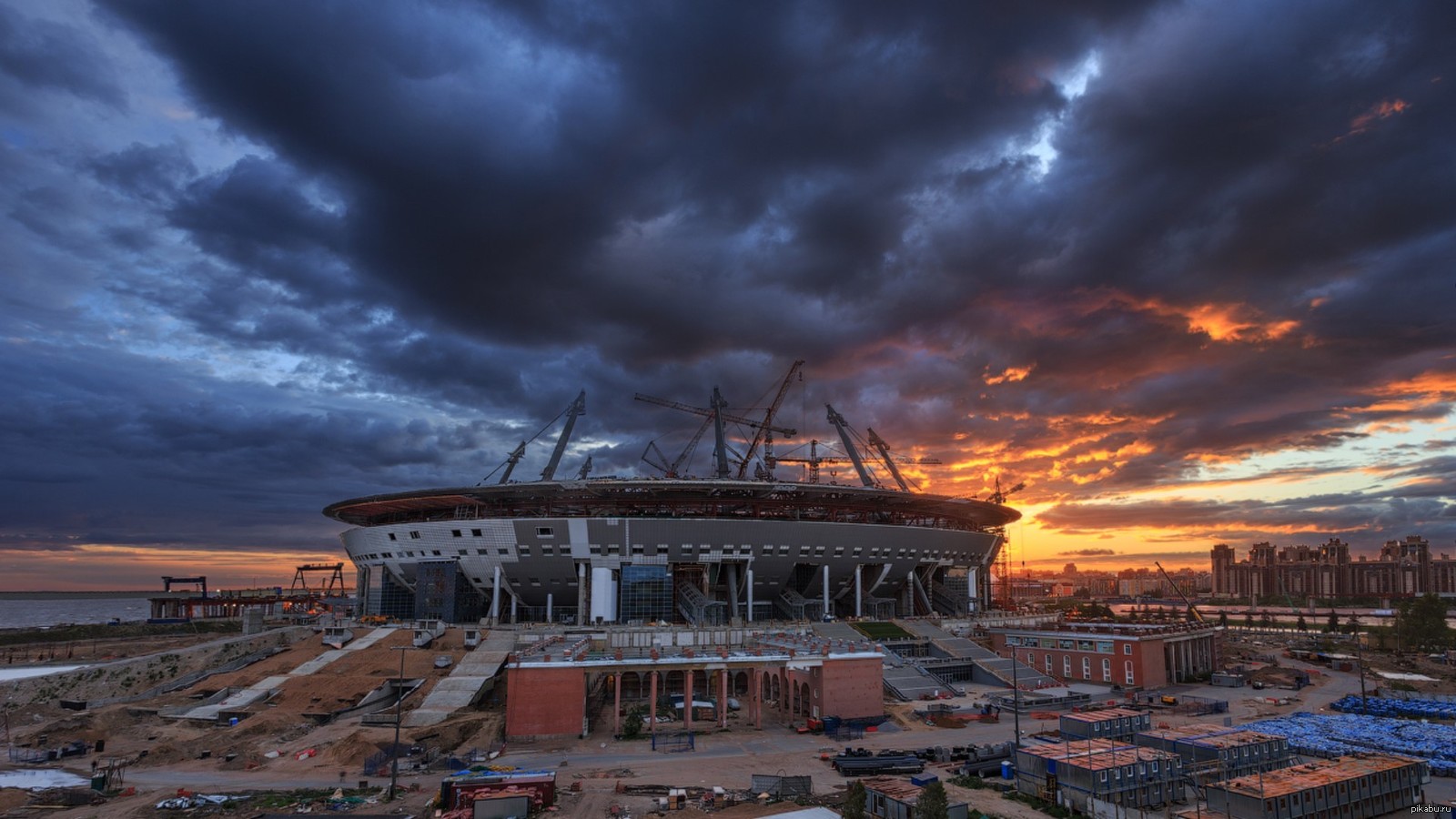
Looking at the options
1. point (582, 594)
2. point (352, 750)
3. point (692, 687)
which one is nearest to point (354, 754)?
point (352, 750)

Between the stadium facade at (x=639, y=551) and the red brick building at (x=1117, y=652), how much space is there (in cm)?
2341

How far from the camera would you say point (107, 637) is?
13025 cm

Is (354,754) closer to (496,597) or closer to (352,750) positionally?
Result: (352,750)

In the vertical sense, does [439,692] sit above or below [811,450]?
below

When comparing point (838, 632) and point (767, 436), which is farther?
point (767, 436)

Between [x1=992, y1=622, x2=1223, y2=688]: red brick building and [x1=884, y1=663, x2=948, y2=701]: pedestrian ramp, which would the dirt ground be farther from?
[x1=992, y1=622, x2=1223, y2=688]: red brick building

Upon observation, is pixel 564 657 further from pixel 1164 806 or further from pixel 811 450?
pixel 811 450

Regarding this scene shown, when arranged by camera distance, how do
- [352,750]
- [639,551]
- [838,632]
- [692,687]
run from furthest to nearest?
[639,551] → [838,632] → [692,687] → [352,750]

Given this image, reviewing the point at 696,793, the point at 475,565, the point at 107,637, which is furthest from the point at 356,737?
the point at 107,637

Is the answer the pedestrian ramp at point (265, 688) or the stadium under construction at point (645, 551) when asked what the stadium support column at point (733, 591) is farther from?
the pedestrian ramp at point (265, 688)

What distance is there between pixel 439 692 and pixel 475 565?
38198 mm

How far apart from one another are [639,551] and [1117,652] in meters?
51.1

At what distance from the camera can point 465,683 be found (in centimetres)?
6362

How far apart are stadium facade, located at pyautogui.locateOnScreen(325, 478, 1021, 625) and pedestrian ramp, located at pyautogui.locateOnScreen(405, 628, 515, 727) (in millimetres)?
19071
